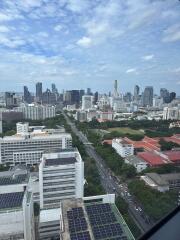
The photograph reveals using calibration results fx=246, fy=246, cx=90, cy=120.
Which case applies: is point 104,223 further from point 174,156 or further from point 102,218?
point 174,156

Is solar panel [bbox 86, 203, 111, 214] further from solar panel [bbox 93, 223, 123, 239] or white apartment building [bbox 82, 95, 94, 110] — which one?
white apartment building [bbox 82, 95, 94, 110]

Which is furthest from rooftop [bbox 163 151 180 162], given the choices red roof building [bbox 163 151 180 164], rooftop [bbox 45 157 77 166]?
rooftop [bbox 45 157 77 166]

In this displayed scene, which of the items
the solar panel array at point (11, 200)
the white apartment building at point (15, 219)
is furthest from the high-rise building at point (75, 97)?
the white apartment building at point (15, 219)

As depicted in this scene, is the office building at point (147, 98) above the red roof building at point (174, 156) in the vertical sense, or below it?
above

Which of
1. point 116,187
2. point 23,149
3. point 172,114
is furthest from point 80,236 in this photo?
point 172,114

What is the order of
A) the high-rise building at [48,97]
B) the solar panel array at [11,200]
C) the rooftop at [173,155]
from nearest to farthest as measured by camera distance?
the solar panel array at [11,200]
the rooftop at [173,155]
the high-rise building at [48,97]

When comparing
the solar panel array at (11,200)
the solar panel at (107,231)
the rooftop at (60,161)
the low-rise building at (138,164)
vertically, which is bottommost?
the low-rise building at (138,164)

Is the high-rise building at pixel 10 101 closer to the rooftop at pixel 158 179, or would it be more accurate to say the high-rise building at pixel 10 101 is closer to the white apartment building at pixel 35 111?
the white apartment building at pixel 35 111
